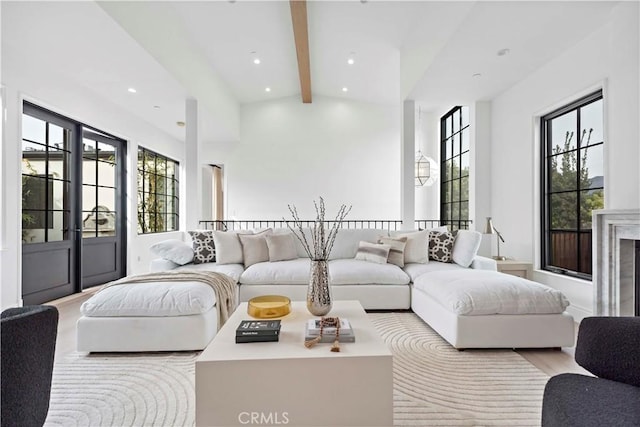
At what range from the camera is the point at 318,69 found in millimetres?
5867

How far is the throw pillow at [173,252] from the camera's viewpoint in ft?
11.7

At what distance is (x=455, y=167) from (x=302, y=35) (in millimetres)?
3572

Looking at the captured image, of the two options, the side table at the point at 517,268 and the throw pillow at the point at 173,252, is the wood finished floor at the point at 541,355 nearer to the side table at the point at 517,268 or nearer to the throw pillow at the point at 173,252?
the throw pillow at the point at 173,252

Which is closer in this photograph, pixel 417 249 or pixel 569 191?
pixel 569 191

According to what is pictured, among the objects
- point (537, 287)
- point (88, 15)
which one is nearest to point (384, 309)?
point (537, 287)

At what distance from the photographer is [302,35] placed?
14.0 ft

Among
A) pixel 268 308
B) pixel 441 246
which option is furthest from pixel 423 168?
pixel 268 308

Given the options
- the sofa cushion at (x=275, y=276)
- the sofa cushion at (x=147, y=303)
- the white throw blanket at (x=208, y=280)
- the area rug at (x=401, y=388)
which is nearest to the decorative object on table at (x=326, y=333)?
the area rug at (x=401, y=388)

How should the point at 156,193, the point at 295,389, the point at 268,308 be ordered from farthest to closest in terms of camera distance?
the point at 156,193, the point at 268,308, the point at 295,389

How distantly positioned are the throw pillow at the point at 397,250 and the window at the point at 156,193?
4538 mm

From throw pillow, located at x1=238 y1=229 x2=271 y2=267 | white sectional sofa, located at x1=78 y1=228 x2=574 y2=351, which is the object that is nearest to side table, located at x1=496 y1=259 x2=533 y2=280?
white sectional sofa, located at x1=78 y1=228 x2=574 y2=351

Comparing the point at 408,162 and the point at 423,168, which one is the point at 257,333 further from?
the point at 423,168

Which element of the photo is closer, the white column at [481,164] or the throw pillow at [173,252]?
the throw pillow at [173,252]

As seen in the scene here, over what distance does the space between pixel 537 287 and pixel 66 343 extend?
375 centimetres
